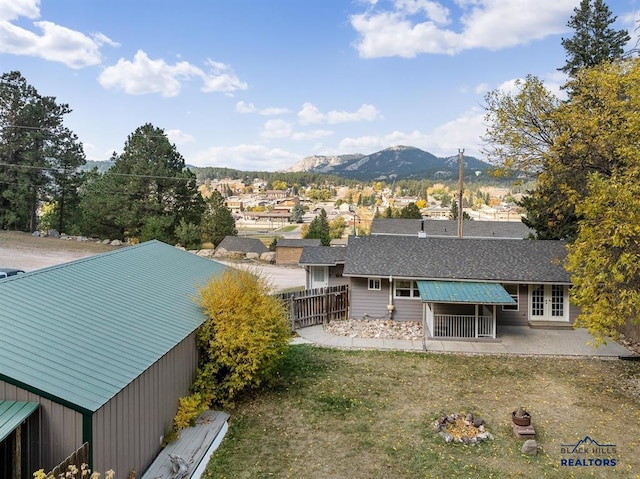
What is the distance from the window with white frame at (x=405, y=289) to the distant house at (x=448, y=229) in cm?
2659

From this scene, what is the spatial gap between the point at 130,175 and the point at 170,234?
18.2 feet

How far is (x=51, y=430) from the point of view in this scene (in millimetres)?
5910

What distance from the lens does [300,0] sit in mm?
26984

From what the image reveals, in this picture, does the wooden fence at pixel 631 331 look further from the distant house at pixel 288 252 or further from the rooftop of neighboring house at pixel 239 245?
the rooftop of neighboring house at pixel 239 245

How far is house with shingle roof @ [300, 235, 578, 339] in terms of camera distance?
17281mm

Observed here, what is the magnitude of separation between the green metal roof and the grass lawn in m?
2.64

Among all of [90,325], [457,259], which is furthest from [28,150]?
[90,325]

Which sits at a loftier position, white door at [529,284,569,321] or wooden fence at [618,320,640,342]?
white door at [529,284,569,321]

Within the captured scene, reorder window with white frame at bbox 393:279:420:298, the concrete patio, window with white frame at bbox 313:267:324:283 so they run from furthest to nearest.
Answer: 1. window with white frame at bbox 313:267:324:283
2. window with white frame at bbox 393:279:420:298
3. the concrete patio

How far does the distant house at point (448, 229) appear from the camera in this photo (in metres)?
46.2

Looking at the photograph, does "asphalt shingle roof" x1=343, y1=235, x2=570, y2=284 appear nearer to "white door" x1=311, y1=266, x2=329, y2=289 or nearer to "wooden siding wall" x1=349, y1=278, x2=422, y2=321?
"wooden siding wall" x1=349, y1=278, x2=422, y2=321

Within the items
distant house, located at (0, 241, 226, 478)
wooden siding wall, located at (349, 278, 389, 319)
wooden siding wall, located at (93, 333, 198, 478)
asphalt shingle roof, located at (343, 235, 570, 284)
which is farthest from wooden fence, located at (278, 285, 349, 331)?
wooden siding wall, located at (93, 333, 198, 478)

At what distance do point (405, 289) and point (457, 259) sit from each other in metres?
2.80

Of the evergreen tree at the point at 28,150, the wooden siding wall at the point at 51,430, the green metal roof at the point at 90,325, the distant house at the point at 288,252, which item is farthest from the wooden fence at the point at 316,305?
the evergreen tree at the point at 28,150
